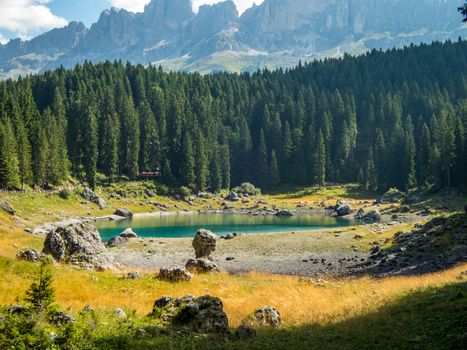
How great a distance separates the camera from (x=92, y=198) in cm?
11081

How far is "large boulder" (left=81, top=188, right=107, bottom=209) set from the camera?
10977 cm

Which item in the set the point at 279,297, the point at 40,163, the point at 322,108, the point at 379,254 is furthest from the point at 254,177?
the point at 279,297

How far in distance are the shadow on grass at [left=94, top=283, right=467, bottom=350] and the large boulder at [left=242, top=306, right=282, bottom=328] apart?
3.02 feet

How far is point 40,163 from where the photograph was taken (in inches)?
4072

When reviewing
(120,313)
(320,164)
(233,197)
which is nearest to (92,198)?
(233,197)

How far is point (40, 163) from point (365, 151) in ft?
391

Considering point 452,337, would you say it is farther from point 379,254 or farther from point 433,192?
point 433,192

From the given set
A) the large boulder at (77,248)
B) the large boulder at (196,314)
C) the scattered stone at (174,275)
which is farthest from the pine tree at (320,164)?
the large boulder at (196,314)

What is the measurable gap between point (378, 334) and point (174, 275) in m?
15.1

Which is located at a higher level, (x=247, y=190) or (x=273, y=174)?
(x=273, y=174)

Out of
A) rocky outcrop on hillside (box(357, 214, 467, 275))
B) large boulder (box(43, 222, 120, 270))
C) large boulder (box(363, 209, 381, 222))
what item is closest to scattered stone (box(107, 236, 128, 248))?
large boulder (box(43, 222, 120, 270))

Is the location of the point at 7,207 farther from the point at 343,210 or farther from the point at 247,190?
the point at 247,190

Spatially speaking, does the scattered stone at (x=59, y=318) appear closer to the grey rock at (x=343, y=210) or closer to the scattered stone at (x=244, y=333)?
the scattered stone at (x=244, y=333)

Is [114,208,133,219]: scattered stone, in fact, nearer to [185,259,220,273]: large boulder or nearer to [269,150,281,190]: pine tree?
[269,150,281,190]: pine tree
